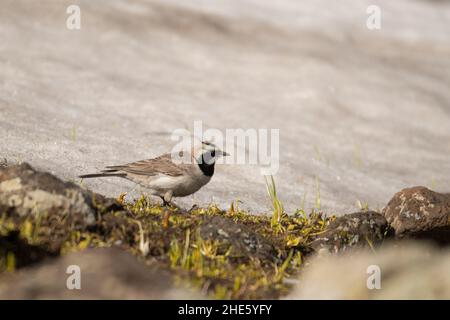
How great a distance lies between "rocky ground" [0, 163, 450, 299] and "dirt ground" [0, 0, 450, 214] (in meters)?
2.15

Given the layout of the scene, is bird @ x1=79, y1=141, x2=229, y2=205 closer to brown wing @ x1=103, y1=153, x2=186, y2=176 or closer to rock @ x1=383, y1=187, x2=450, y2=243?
brown wing @ x1=103, y1=153, x2=186, y2=176

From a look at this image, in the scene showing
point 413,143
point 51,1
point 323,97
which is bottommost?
point 413,143

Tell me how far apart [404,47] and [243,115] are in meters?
8.34

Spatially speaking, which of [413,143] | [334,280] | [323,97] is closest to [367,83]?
[323,97]

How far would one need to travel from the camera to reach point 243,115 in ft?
47.1

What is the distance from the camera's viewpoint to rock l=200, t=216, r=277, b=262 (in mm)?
6258

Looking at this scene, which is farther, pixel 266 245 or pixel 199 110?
pixel 199 110

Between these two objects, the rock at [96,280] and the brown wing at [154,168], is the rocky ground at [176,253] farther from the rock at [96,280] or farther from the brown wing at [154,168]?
the brown wing at [154,168]

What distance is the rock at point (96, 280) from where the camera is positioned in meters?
4.96

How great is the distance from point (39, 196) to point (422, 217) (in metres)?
4.40

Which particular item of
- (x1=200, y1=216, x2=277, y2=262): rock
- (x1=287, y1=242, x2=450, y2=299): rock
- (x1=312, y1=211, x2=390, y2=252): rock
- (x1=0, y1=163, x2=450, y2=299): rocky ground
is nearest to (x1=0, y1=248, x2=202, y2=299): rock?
(x1=0, y1=163, x2=450, y2=299): rocky ground

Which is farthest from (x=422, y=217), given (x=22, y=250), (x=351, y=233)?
(x=22, y=250)

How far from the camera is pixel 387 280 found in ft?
17.5

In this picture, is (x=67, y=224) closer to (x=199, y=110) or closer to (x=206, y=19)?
(x=199, y=110)
